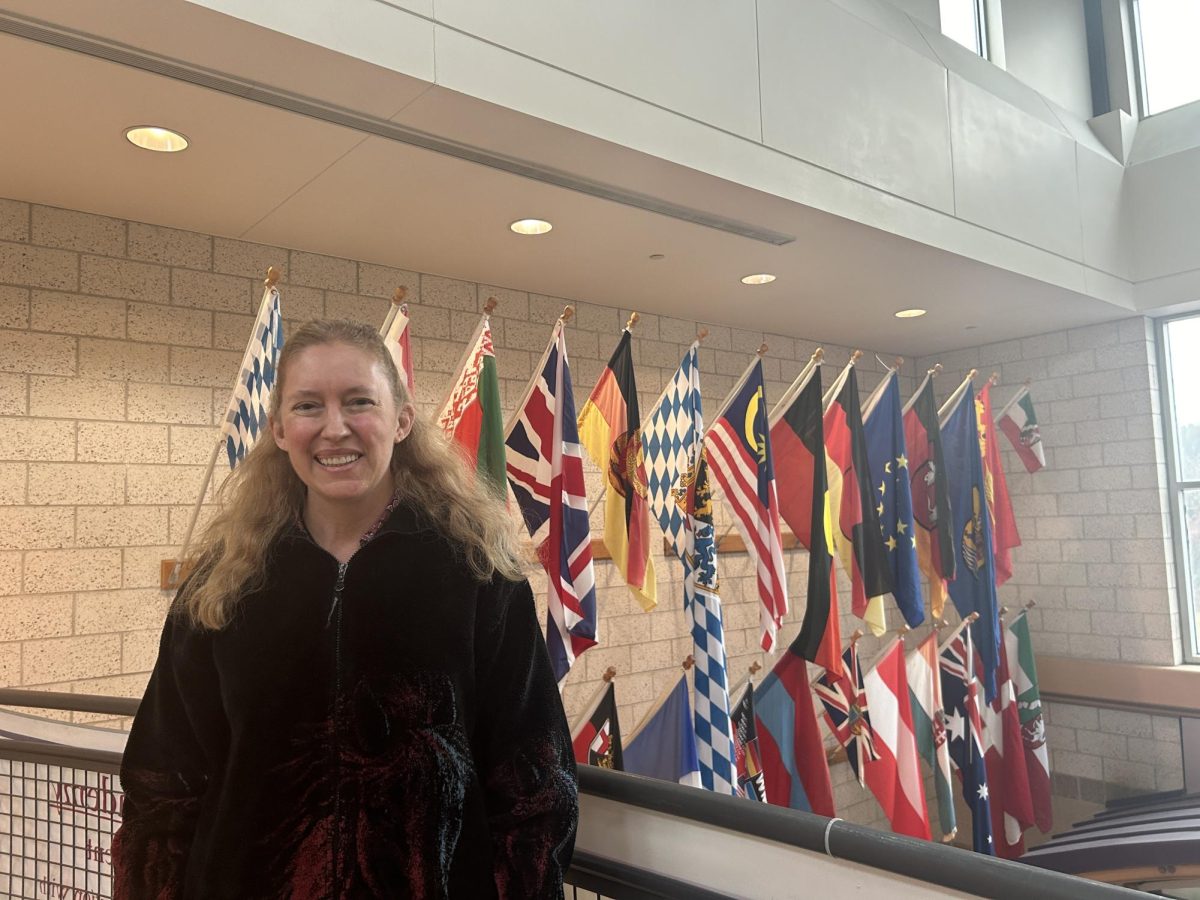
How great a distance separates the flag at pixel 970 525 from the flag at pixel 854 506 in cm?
104

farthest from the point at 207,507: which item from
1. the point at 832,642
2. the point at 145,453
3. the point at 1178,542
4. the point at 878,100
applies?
the point at 1178,542

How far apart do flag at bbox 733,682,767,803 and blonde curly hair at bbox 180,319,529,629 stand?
2.60 metres

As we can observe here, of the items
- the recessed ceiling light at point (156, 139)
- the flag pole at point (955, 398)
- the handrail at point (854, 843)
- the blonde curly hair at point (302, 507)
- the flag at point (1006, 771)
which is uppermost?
the recessed ceiling light at point (156, 139)

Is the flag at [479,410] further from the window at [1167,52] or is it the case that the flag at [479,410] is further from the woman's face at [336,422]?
the window at [1167,52]

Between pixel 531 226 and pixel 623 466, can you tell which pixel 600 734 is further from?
pixel 531 226

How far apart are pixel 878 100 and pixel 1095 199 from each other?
7.01 ft

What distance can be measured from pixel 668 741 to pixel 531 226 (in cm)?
221

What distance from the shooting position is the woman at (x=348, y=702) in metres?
1.22

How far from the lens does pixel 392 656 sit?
1268 millimetres

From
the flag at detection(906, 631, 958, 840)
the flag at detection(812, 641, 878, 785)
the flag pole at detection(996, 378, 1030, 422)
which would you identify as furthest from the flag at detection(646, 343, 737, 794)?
the flag pole at detection(996, 378, 1030, 422)

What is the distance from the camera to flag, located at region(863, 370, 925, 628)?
442 centimetres

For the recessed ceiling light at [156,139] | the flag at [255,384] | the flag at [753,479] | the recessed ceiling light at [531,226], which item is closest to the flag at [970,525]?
the flag at [753,479]

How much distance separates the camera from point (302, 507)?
4.70 feet

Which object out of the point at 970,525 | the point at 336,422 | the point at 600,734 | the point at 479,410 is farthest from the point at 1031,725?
the point at 336,422
